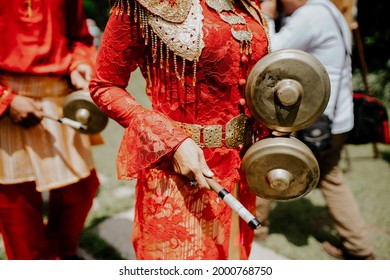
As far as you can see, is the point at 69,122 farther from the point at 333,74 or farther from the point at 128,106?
the point at 333,74

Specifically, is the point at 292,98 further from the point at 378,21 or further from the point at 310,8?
the point at 378,21

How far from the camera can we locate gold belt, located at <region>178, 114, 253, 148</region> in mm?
1351

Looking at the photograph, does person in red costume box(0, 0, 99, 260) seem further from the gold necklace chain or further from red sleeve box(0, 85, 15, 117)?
the gold necklace chain

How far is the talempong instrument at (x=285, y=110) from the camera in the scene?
1191 millimetres

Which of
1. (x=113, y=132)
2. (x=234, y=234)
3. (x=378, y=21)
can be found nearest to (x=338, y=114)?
(x=234, y=234)

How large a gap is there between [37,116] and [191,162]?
3.76 feet

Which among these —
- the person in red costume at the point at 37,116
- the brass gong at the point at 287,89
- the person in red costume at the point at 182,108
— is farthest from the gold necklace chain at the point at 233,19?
the person in red costume at the point at 37,116

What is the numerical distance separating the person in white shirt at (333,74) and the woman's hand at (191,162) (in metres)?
1.26

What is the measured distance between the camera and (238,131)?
4.60 feet

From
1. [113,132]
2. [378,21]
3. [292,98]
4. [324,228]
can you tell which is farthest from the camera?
[378,21]

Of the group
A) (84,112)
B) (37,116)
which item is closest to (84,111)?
(84,112)

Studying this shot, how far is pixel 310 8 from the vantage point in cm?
226
